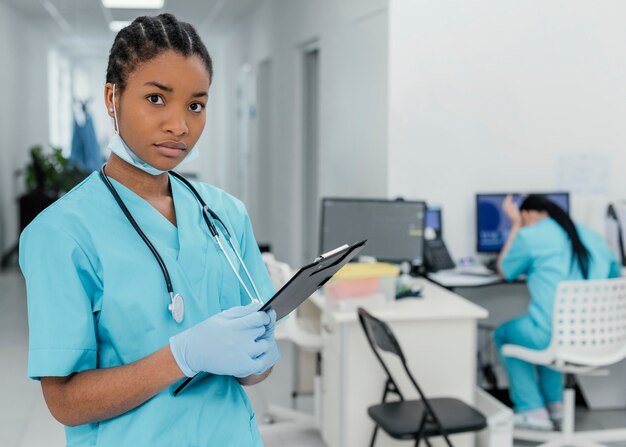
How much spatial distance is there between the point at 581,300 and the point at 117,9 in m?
6.75

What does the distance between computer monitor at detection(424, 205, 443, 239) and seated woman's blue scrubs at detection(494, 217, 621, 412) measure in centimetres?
64

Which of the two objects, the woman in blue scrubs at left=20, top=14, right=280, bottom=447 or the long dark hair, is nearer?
the woman in blue scrubs at left=20, top=14, right=280, bottom=447

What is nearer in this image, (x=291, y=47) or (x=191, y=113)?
(x=191, y=113)

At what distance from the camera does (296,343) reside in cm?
361

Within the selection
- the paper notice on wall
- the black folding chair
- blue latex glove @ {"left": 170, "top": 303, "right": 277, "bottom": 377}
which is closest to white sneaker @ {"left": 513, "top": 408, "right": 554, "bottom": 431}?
the black folding chair

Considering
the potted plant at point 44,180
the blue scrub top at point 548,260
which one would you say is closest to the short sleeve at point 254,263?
the blue scrub top at point 548,260

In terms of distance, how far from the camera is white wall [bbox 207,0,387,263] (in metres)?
4.46

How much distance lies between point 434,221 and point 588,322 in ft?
3.84

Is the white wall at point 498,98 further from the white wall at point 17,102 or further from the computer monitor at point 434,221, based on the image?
the white wall at point 17,102

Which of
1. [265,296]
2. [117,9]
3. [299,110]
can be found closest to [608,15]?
[299,110]

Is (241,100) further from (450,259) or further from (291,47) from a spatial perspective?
(450,259)

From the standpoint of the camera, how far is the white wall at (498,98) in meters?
4.27

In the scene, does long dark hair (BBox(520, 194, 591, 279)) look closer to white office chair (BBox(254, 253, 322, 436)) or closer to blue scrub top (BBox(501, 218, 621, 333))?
blue scrub top (BBox(501, 218, 621, 333))

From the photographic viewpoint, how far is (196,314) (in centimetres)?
114
